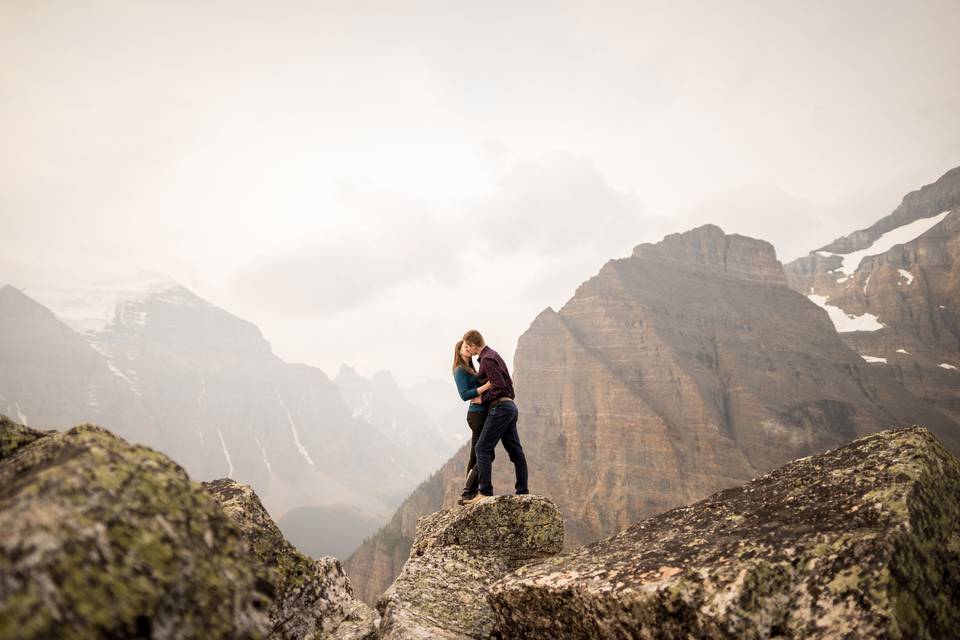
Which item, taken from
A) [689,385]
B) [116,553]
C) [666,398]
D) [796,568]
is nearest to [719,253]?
[689,385]

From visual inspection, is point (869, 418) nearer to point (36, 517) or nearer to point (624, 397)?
point (624, 397)

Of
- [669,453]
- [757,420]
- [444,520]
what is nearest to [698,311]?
[757,420]

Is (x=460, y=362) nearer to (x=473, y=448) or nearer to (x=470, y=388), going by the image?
(x=470, y=388)

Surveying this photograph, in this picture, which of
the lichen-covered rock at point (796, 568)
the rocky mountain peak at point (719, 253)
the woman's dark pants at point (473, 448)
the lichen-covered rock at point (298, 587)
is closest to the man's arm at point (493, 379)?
the woman's dark pants at point (473, 448)

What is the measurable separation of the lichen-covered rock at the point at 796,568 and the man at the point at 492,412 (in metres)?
3.41

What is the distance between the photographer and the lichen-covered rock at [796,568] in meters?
3.65

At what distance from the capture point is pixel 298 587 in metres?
6.04

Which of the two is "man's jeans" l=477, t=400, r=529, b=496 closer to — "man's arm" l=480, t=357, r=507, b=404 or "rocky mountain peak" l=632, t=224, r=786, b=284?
"man's arm" l=480, t=357, r=507, b=404

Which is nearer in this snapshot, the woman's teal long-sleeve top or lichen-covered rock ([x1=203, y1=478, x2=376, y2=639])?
lichen-covered rock ([x1=203, y1=478, x2=376, y2=639])

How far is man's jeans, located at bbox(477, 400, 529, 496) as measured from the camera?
9.33 m

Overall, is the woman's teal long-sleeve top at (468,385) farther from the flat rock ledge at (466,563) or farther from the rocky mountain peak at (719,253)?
the rocky mountain peak at (719,253)

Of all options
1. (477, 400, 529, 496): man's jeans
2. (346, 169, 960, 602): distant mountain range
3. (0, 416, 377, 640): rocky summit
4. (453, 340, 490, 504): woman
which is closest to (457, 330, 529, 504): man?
(477, 400, 529, 496): man's jeans

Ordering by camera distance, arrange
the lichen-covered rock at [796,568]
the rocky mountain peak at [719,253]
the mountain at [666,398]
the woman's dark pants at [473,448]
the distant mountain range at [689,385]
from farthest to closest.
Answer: the rocky mountain peak at [719,253] → the distant mountain range at [689,385] → the mountain at [666,398] → the woman's dark pants at [473,448] → the lichen-covered rock at [796,568]

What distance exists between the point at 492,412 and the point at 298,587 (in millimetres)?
4534
